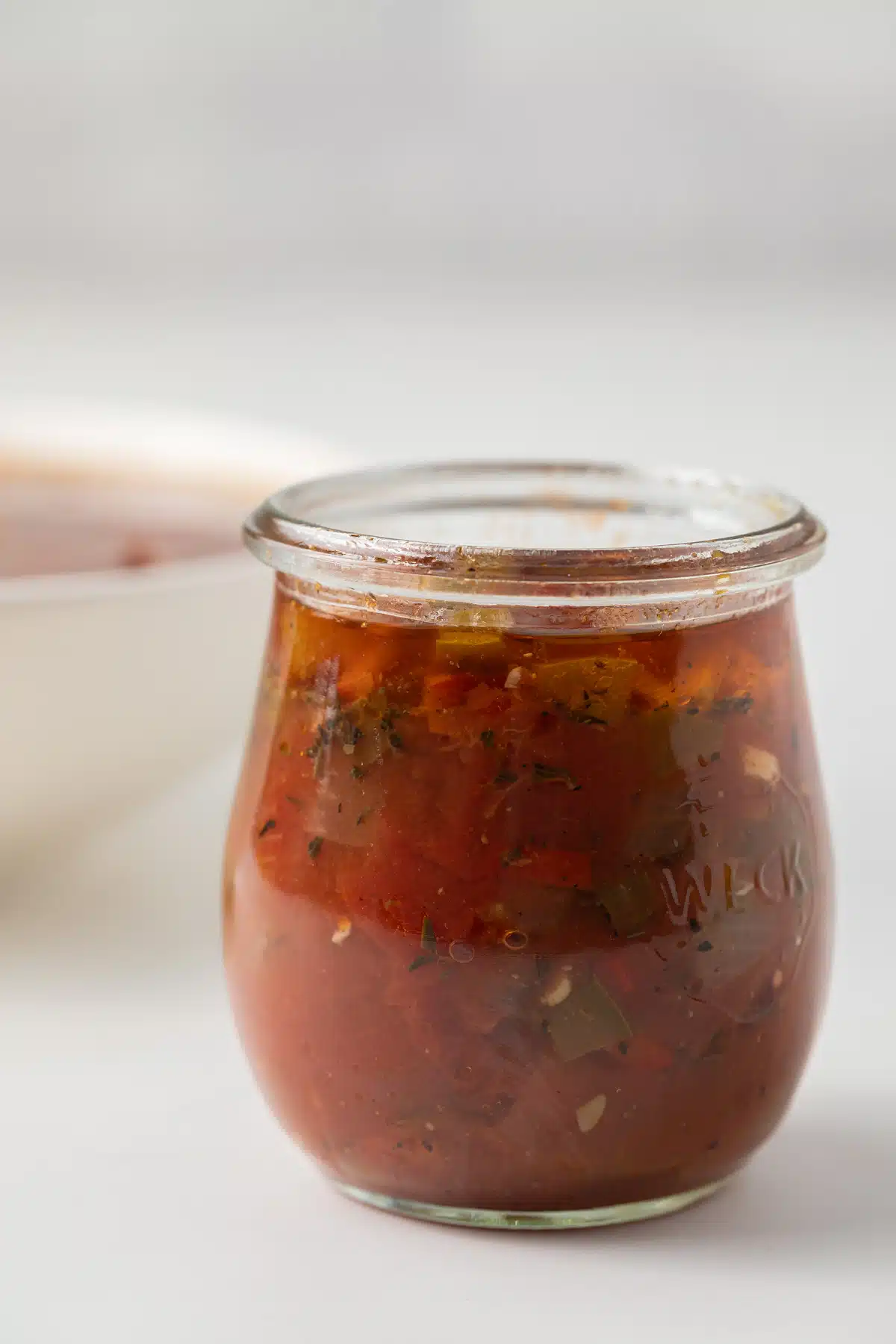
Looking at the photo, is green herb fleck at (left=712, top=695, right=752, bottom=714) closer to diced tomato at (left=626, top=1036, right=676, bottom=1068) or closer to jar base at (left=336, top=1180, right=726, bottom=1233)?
diced tomato at (left=626, top=1036, right=676, bottom=1068)

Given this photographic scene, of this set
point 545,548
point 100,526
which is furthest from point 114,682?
point 545,548

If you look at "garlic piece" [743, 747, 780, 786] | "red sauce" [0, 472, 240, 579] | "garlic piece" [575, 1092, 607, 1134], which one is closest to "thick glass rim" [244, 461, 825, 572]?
"garlic piece" [743, 747, 780, 786]

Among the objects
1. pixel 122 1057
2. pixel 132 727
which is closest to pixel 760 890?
pixel 122 1057

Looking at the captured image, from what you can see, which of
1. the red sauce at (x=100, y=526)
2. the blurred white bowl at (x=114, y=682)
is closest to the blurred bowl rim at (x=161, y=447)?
the red sauce at (x=100, y=526)

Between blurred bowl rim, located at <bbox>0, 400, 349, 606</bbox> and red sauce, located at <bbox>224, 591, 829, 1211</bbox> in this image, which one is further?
blurred bowl rim, located at <bbox>0, 400, 349, 606</bbox>

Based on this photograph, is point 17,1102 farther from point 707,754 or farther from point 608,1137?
point 707,754

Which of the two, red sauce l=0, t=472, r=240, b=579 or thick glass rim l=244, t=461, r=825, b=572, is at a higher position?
thick glass rim l=244, t=461, r=825, b=572
